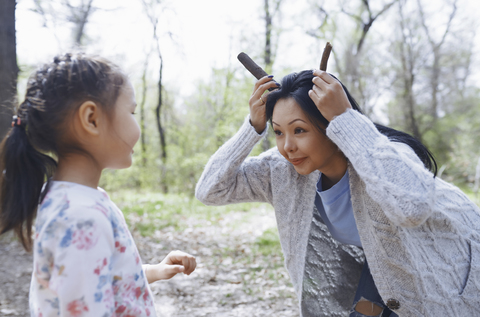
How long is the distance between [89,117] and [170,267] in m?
0.67

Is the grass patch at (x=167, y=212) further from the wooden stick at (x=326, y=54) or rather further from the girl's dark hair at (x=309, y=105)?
the wooden stick at (x=326, y=54)

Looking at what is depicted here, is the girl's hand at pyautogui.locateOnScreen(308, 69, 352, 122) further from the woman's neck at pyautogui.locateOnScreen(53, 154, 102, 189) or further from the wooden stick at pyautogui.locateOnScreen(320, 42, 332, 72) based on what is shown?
the woman's neck at pyautogui.locateOnScreen(53, 154, 102, 189)

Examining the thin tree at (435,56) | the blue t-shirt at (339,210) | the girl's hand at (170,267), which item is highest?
the thin tree at (435,56)

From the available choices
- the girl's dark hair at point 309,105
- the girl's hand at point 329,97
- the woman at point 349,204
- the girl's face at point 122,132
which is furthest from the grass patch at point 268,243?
the girl's face at point 122,132

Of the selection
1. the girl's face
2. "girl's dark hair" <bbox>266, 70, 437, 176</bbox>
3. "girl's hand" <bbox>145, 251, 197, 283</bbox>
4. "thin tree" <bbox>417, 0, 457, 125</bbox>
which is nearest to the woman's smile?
"girl's dark hair" <bbox>266, 70, 437, 176</bbox>

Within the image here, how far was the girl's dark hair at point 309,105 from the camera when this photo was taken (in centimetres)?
182

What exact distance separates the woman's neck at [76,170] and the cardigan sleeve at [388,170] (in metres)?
1.08

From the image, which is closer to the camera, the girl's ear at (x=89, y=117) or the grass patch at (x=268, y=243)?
the girl's ear at (x=89, y=117)

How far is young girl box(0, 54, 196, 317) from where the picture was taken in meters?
0.98

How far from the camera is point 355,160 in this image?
163 cm

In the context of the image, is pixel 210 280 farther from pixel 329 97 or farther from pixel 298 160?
pixel 329 97

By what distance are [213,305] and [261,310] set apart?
48 centimetres

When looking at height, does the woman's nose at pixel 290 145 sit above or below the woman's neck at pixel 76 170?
above

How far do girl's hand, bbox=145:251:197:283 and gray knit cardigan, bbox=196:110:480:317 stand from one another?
2.15ft
